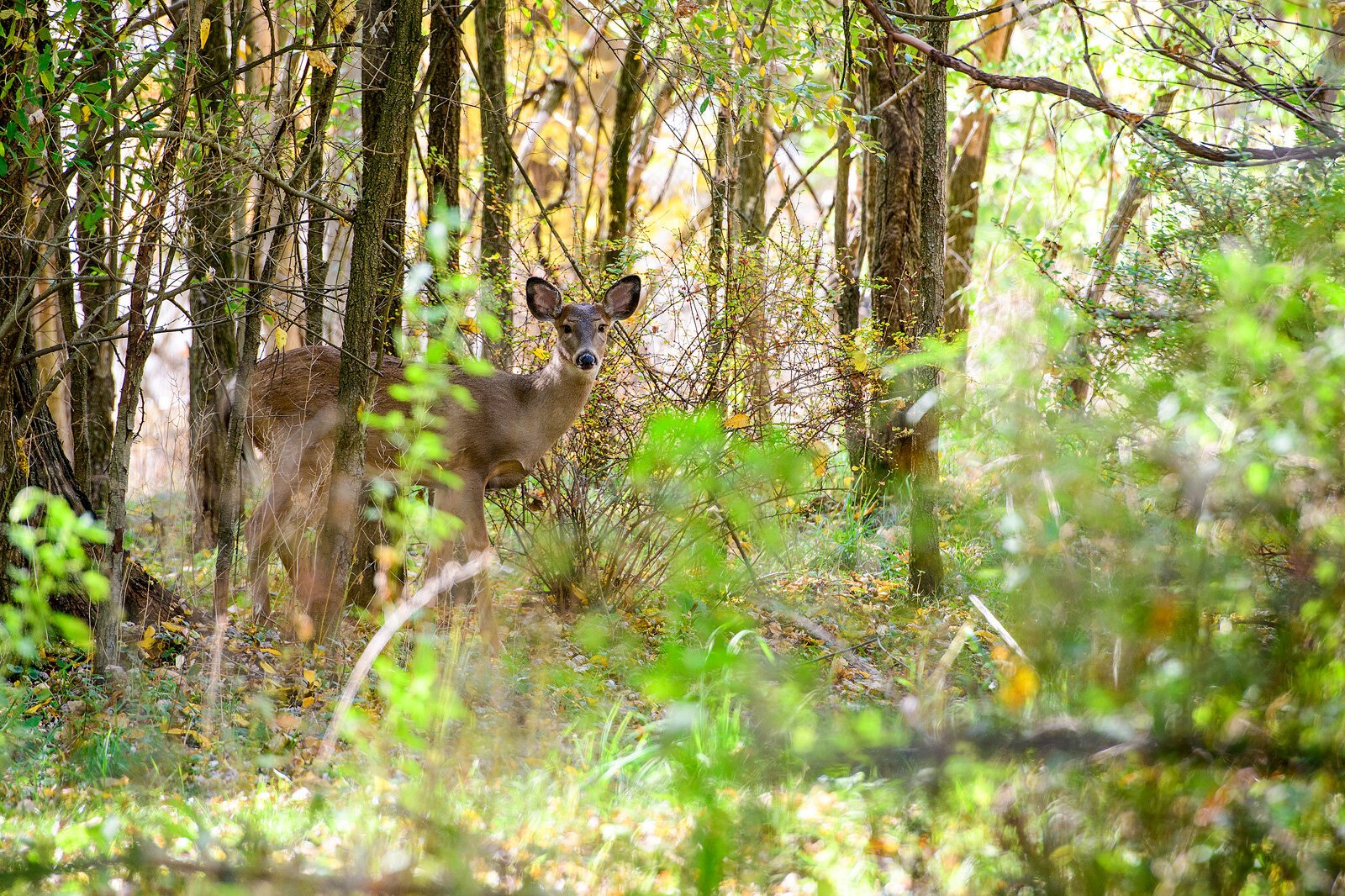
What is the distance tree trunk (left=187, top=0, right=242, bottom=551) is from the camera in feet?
17.2

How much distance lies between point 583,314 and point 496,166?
12.3 ft

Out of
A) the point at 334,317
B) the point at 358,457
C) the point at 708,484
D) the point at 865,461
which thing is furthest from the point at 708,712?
the point at 334,317

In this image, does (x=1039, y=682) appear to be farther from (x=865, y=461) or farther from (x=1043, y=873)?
(x=865, y=461)

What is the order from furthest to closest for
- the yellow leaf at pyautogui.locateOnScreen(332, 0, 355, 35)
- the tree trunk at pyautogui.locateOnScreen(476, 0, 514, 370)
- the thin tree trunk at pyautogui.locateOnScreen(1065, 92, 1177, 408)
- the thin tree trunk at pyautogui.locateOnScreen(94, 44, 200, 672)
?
the tree trunk at pyautogui.locateOnScreen(476, 0, 514, 370) → the yellow leaf at pyautogui.locateOnScreen(332, 0, 355, 35) → the thin tree trunk at pyautogui.locateOnScreen(94, 44, 200, 672) → the thin tree trunk at pyautogui.locateOnScreen(1065, 92, 1177, 408)

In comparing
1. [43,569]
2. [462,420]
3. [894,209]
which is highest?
[894,209]

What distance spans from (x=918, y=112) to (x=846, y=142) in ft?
9.90

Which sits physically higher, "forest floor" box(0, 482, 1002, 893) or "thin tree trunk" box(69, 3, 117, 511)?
"thin tree trunk" box(69, 3, 117, 511)

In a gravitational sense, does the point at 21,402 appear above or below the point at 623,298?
below

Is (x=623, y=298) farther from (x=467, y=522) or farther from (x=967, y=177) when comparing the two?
(x=967, y=177)

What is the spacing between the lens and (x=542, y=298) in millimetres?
7254

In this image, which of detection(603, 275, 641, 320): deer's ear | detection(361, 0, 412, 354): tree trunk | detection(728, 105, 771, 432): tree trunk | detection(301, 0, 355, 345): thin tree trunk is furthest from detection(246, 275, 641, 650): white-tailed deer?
detection(361, 0, 412, 354): tree trunk

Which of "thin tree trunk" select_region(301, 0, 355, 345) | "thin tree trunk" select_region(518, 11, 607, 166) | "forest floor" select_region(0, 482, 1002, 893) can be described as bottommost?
"forest floor" select_region(0, 482, 1002, 893)

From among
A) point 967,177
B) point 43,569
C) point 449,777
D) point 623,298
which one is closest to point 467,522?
point 623,298

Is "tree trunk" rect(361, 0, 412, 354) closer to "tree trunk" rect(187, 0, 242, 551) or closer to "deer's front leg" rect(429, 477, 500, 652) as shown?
"tree trunk" rect(187, 0, 242, 551)
